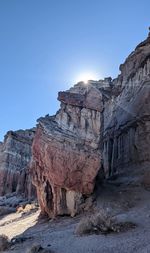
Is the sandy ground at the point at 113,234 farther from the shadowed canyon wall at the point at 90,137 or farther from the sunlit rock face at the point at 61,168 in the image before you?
the shadowed canyon wall at the point at 90,137

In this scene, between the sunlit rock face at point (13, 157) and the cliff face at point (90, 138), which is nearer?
the cliff face at point (90, 138)

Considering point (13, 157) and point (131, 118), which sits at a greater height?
point (13, 157)

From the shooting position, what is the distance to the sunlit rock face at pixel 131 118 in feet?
81.7

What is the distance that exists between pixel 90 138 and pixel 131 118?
35.8ft

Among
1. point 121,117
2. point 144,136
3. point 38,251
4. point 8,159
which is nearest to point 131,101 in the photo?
point 121,117

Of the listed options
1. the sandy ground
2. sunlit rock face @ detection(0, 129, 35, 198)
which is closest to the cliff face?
the sandy ground

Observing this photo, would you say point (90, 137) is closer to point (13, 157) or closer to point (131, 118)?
point (131, 118)

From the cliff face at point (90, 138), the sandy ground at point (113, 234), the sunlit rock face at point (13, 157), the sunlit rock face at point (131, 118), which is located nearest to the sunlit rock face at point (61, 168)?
the cliff face at point (90, 138)

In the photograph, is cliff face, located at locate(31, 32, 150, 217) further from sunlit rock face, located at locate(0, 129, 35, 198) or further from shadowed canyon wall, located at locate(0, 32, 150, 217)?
sunlit rock face, located at locate(0, 129, 35, 198)

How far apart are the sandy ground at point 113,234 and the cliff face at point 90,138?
1.50 metres

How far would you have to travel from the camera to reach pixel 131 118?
26.7 m

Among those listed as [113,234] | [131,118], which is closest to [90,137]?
[131,118]

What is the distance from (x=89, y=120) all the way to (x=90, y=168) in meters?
18.4

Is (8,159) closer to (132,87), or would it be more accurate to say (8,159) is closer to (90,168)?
(132,87)
